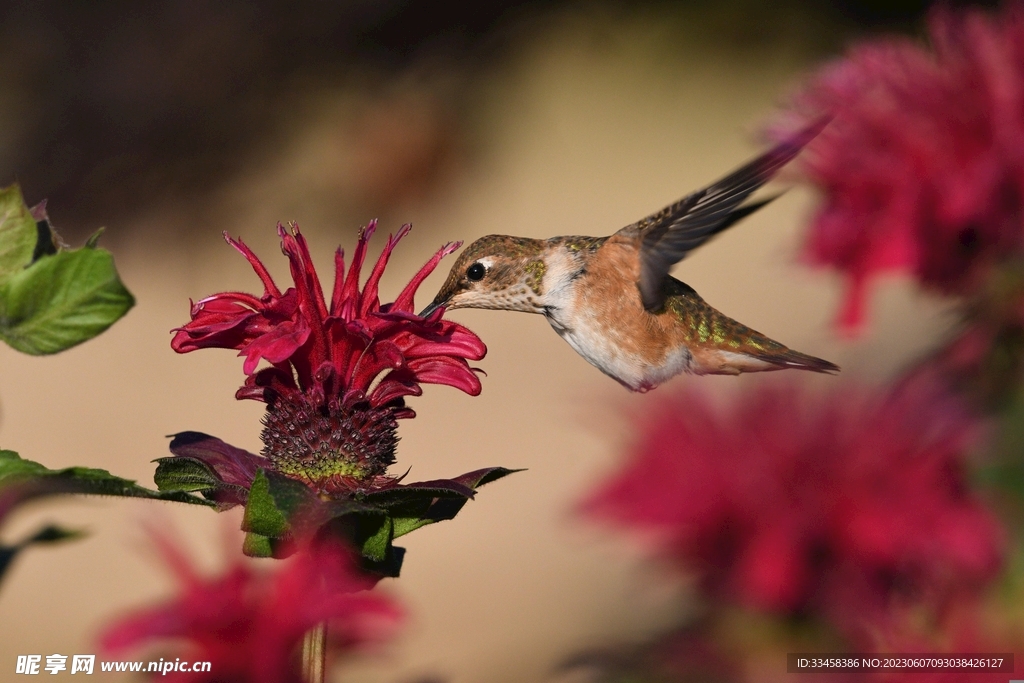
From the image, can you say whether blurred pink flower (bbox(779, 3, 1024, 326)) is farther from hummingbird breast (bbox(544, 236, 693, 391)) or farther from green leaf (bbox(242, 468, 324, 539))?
green leaf (bbox(242, 468, 324, 539))

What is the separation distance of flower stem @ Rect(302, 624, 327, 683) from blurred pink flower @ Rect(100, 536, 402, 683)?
5cm

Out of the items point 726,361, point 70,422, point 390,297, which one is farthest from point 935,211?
point 70,422

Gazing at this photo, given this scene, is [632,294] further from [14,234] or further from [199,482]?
[14,234]

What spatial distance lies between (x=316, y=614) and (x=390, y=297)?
437 centimetres

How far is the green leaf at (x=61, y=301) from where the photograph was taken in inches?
26.8

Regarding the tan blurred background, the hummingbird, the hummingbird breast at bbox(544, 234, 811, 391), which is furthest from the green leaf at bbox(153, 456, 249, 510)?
the tan blurred background

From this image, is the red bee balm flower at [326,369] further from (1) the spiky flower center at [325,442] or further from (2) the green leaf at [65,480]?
(2) the green leaf at [65,480]

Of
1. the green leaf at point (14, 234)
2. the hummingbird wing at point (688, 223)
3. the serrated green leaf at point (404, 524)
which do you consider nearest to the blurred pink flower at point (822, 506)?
the serrated green leaf at point (404, 524)

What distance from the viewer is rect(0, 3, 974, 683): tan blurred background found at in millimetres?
4457

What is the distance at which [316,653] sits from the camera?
73 cm

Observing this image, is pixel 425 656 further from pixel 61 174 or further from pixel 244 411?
pixel 61 174

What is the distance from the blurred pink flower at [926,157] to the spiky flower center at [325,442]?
546 millimetres

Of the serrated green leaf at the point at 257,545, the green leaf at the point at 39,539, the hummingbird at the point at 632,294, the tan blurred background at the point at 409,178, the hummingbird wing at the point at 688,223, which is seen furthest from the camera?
the tan blurred background at the point at 409,178

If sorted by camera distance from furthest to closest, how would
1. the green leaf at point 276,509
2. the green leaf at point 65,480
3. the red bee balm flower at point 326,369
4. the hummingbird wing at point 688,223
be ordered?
the hummingbird wing at point 688,223 < the red bee balm flower at point 326,369 < the green leaf at point 276,509 < the green leaf at point 65,480
